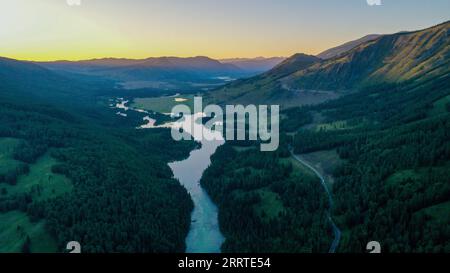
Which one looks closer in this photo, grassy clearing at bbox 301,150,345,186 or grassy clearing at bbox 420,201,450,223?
grassy clearing at bbox 420,201,450,223

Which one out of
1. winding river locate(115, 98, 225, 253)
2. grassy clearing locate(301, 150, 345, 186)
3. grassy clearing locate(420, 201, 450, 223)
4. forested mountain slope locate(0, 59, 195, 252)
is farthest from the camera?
grassy clearing locate(301, 150, 345, 186)

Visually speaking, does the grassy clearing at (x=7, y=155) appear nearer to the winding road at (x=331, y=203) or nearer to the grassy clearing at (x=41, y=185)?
the grassy clearing at (x=41, y=185)

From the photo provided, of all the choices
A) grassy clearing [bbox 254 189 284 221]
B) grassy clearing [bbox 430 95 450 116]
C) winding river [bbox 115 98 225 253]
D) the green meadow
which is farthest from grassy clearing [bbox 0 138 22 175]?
grassy clearing [bbox 430 95 450 116]

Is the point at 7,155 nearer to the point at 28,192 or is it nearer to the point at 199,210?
the point at 28,192

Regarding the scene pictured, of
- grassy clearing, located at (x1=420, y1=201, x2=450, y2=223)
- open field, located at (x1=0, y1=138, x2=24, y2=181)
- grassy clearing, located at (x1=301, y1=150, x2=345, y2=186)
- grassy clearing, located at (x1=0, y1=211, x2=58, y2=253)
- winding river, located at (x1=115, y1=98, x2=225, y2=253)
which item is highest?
open field, located at (x1=0, y1=138, x2=24, y2=181)

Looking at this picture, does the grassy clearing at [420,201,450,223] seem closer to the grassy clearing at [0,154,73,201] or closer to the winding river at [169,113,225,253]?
the winding river at [169,113,225,253]
